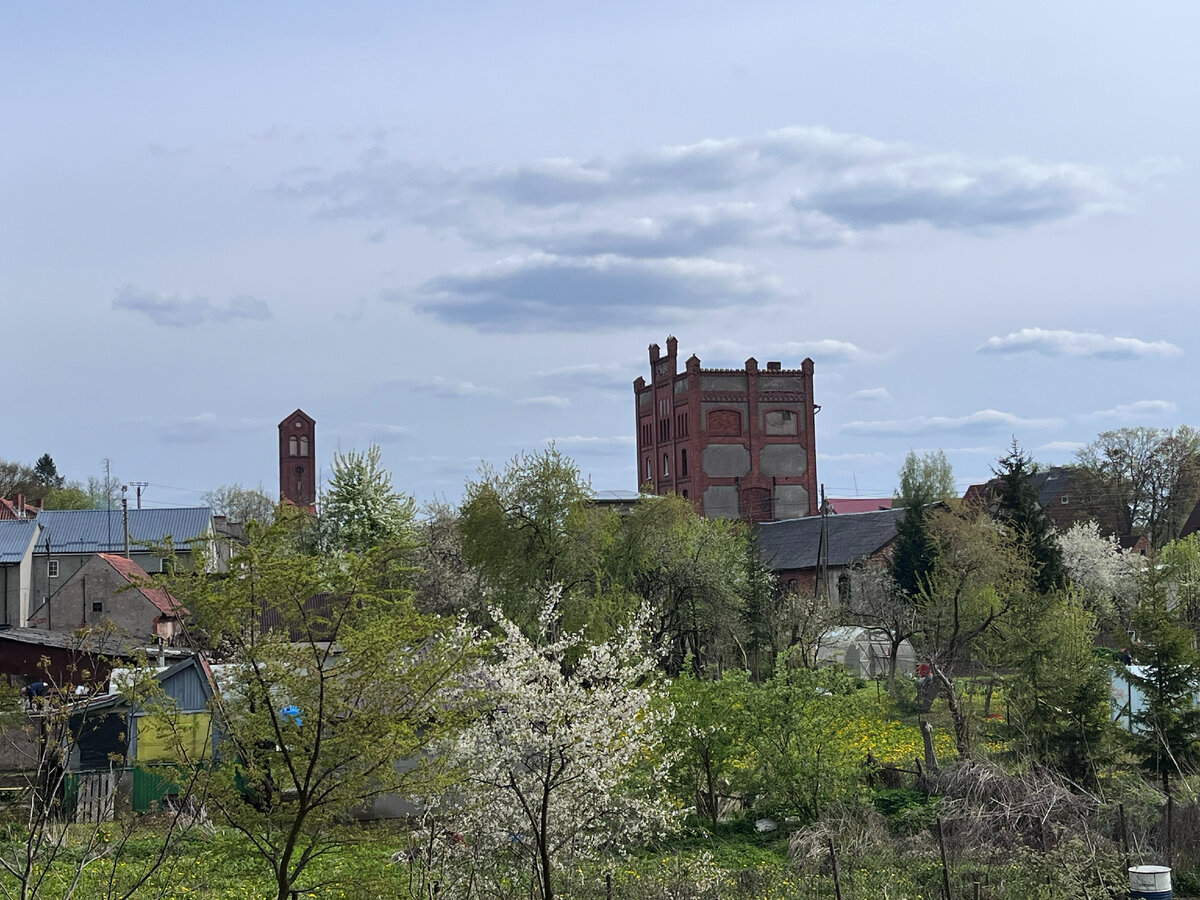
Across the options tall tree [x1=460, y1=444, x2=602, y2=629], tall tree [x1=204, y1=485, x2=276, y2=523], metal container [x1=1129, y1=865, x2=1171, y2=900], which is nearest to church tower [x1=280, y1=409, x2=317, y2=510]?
tall tree [x1=204, y1=485, x2=276, y2=523]

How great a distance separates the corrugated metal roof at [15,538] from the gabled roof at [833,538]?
35084mm

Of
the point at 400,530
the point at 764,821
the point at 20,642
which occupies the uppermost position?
the point at 400,530

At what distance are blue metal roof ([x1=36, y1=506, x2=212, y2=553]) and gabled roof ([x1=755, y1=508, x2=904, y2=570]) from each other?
2998cm

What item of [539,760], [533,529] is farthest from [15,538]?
[539,760]

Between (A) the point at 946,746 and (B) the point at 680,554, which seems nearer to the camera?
(A) the point at 946,746

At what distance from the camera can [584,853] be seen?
15484 mm

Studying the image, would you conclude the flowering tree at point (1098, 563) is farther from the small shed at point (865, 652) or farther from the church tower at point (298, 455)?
the church tower at point (298, 455)

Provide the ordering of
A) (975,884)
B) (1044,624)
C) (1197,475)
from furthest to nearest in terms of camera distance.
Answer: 1. (1197,475)
2. (1044,624)
3. (975,884)

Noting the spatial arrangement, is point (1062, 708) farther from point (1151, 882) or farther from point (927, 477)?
point (927, 477)

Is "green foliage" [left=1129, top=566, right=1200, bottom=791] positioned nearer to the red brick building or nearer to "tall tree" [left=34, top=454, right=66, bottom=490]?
the red brick building

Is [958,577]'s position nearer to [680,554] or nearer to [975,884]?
[680,554]

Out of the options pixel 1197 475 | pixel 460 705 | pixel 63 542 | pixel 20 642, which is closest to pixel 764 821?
pixel 460 705

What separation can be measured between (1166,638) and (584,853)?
1084cm

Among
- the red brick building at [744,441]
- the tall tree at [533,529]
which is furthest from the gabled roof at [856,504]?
the tall tree at [533,529]
